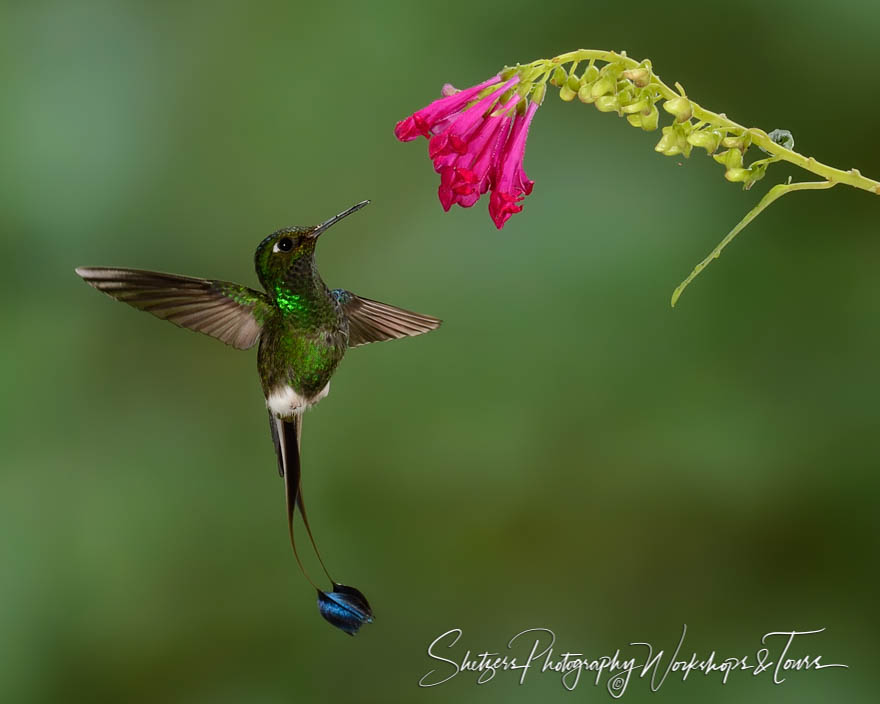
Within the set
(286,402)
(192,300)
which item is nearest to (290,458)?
(286,402)

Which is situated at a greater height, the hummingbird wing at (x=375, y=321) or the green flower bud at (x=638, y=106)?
the green flower bud at (x=638, y=106)

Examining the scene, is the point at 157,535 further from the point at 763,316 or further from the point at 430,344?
the point at 763,316

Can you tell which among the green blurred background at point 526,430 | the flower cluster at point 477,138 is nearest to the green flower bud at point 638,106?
the flower cluster at point 477,138

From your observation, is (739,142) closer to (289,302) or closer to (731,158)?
(731,158)

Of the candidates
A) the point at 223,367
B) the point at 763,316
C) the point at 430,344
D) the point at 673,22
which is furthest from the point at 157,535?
the point at 673,22

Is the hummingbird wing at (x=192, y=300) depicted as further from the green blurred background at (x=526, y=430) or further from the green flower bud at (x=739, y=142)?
the green blurred background at (x=526, y=430)

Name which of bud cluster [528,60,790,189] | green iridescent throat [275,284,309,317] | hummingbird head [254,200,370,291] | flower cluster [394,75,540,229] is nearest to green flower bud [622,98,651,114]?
bud cluster [528,60,790,189]

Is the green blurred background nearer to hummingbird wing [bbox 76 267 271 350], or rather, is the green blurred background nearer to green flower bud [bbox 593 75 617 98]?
hummingbird wing [bbox 76 267 271 350]
